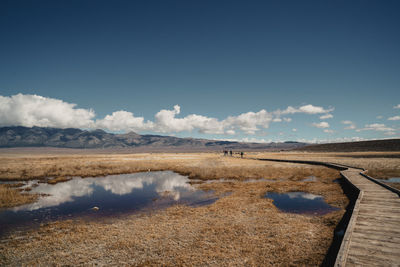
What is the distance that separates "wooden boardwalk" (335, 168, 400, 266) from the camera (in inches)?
282

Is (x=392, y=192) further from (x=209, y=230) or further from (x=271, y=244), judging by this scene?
(x=209, y=230)

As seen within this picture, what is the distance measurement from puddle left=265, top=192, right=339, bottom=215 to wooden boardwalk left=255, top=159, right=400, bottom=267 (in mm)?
2699

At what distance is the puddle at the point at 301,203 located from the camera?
49.9ft

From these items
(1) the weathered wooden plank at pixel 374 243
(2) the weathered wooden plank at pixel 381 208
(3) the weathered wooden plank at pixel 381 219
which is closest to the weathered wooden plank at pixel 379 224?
(3) the weathered wooden plank at pixel 381 219

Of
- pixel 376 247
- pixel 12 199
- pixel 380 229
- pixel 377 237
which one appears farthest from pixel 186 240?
pixel 12 199

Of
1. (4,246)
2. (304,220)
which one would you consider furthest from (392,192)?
(4,246)

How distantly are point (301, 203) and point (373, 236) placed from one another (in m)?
8.81

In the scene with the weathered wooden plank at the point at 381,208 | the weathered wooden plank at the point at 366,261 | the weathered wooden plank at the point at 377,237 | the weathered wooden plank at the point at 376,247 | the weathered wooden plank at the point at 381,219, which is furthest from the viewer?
the weathered wooden plank at the point at 381,208

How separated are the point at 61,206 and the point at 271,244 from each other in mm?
17965

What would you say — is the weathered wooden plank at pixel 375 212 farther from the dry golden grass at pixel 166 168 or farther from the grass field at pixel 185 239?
the dry golden grass at pixel 166 168

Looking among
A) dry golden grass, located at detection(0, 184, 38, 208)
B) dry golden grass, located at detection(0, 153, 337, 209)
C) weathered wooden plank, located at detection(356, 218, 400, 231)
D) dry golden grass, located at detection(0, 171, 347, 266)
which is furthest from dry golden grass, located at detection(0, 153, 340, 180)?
weathered wooden plank, located at detection(356, 218, 400, 231)

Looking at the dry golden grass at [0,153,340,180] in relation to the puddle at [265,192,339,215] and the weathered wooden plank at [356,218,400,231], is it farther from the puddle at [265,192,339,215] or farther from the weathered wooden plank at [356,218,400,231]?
the weathered wooden plank at [356,218,400,231]

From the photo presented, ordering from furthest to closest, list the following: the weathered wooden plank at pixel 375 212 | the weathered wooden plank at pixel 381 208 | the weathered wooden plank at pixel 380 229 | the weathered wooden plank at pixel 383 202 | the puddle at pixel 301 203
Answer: the puddle at pixel 301 203
the weathered wooden plank at pixel 383 202
the weathered wooden plank at pixel 381 208
the weathered wooden plank at pixel 375 212
the weathered wooden plank at pixel 380 229

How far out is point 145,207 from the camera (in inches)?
687
